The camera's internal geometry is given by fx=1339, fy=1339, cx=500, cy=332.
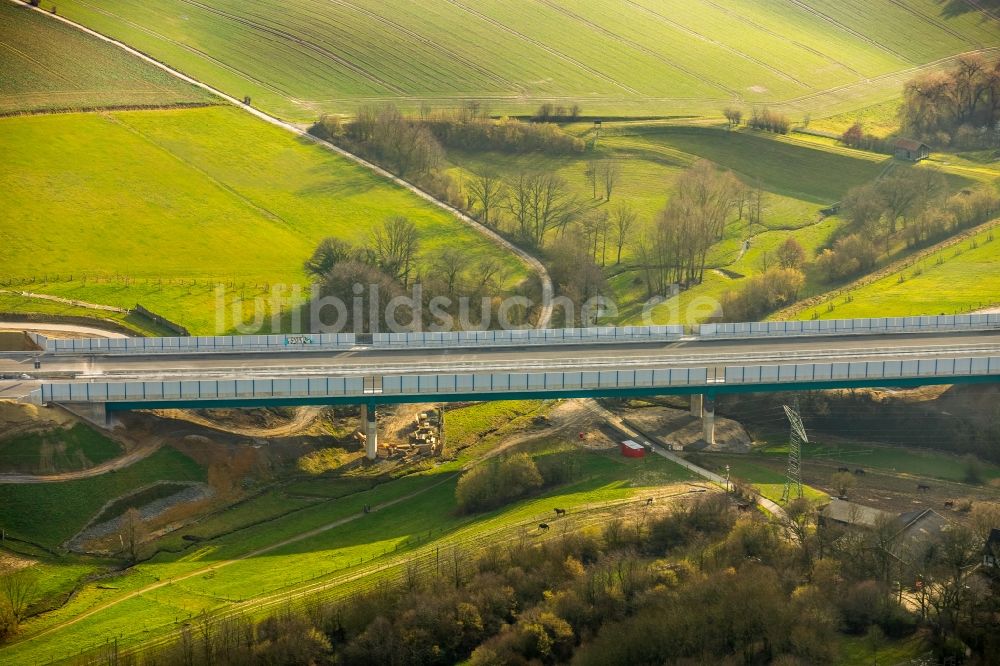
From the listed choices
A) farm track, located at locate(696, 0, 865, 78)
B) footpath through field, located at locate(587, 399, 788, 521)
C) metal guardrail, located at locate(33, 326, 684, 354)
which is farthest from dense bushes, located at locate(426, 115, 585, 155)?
footpath through field, located at locate(587, 399, 788, 521)

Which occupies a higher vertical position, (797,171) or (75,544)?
(797,171)

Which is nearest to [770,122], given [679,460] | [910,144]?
[910,144]

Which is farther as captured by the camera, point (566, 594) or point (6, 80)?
point (6, 80)

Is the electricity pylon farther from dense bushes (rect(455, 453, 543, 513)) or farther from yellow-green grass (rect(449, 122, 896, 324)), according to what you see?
yellow-green grass (rect(449, 122, 896, 324))

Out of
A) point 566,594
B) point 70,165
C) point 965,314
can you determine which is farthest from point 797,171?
point 566,594

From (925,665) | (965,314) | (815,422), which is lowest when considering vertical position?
(925,665)

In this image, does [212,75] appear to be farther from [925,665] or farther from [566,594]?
[925,665]

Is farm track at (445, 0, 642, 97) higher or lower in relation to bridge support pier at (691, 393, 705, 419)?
A: higher

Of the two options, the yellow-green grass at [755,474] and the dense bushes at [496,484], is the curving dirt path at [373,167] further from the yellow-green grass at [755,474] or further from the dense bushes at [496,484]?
the dense bushes at [496,484]
